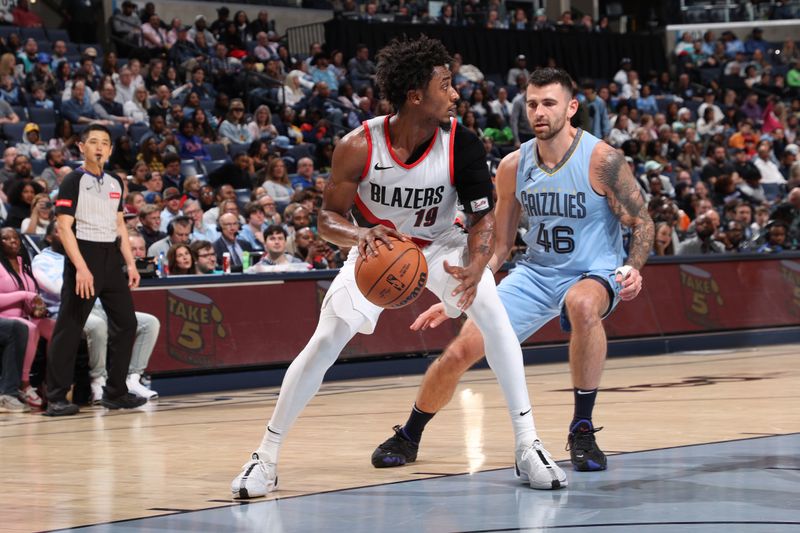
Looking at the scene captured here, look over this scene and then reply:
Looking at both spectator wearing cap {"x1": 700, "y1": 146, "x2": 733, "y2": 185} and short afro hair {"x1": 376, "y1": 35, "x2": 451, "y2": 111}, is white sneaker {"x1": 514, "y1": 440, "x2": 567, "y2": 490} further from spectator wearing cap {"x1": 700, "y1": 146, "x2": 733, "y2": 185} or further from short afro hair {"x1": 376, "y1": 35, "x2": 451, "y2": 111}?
spectator wearing cap {"x1": 700, "y1": 146, "x2": 733, "y2": 185}

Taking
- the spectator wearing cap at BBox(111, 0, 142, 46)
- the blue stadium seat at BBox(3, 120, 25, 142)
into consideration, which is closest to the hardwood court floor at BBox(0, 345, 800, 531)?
the blue stadium seat at BBox(3, 120, 25, 142)

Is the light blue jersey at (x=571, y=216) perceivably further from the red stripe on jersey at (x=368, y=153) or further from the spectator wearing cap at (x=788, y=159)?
the spectator wearing cap at (x=788, y=159)

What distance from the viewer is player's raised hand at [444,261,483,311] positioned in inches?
230

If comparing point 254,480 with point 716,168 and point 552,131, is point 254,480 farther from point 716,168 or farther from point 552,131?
point 716,168

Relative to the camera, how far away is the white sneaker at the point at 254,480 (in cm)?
579

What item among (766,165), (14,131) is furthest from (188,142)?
(766,165)

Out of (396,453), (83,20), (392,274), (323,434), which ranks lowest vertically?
(323,434)

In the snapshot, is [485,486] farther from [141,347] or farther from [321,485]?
[141,347]

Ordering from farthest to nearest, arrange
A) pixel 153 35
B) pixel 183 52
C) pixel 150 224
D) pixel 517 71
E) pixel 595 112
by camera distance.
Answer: pixel 517 71, pixel 595 112, pixel 183 52, pixel 153 35, pixel 150 224

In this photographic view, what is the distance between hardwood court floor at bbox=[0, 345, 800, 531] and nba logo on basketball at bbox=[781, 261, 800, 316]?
3.51 meters

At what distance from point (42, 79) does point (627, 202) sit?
13.5m

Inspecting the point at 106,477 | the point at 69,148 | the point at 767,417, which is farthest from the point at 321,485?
the point at 69,148

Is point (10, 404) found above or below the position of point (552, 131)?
below

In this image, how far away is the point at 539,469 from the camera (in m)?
5.85
